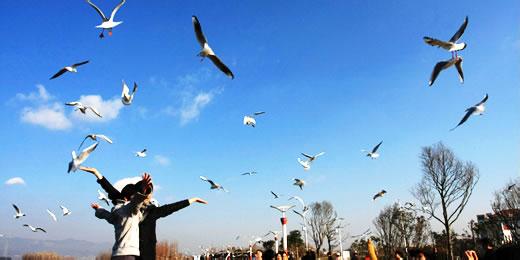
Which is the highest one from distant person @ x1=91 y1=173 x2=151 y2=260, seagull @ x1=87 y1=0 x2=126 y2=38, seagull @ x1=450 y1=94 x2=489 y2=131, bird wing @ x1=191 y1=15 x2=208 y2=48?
seagull @ x1=87 y1=0 x2=126 y2=38

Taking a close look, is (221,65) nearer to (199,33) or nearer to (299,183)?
(199,33)

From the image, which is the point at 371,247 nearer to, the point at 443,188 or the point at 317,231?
the point at 443,188

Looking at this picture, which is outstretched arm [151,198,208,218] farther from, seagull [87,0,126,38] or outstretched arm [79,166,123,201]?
seagull [87,0,126,38]

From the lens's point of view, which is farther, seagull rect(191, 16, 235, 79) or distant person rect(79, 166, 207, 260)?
seagull rect(191, 16, 235, 79)

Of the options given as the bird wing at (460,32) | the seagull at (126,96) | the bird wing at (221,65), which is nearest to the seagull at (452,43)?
the bird wing at (460,32)

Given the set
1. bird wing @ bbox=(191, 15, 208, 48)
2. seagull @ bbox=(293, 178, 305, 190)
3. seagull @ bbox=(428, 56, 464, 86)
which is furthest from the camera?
Answer: seagull @ bbox=(293, 178, 305, 190)

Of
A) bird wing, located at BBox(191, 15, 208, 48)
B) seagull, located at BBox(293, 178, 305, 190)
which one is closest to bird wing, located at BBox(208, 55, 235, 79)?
bird wing, located at BBox(191, 15, 208, 48)

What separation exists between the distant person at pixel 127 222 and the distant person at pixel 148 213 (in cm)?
29

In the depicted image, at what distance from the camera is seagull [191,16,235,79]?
5480 millimetres

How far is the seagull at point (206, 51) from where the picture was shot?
216 inches

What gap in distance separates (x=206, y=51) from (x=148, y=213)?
2.36 m

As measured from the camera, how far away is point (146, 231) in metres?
4.74

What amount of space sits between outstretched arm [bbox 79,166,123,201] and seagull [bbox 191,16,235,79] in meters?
2.05

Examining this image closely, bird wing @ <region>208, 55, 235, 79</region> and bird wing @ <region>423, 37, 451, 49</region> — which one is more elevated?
bird wing @ <region>423, 37, 451, 49</region>
